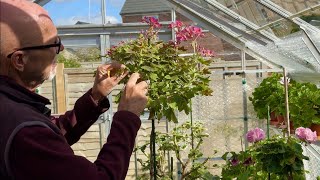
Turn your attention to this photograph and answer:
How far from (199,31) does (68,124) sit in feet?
7.77

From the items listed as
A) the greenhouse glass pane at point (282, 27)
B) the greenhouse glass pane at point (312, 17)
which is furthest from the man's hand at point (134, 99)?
the greenhouse glass pane at point (282, 27)

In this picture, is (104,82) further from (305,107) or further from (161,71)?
(305,107)

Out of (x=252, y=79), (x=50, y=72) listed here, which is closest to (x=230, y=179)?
(x=252, y=79)

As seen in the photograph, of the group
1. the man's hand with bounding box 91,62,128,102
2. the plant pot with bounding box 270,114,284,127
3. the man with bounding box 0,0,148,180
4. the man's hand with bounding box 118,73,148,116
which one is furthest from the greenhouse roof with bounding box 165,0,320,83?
the man with bounding box 0,0,148,180

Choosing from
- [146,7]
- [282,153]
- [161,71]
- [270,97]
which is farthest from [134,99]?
[146,7]

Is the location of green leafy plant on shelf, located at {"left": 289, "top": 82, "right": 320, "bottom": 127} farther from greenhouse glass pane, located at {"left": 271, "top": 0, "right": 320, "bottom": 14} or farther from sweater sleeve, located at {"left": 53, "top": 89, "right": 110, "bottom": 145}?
sweater sleeve, located at {"left": 53, "top": 89, "right": 110, "bottom": 145}

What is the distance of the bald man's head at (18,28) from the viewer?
106 cm

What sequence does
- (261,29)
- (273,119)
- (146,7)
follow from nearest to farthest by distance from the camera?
(261,29) < (273,119) < (146,7)

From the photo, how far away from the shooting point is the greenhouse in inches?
103

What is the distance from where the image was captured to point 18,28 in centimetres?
107

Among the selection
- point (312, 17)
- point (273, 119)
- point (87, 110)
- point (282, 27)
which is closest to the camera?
point (87, 110)

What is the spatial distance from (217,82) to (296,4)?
2084 mm

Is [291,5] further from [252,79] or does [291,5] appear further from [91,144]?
[91,144]

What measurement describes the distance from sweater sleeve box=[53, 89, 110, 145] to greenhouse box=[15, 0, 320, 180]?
89 cm
